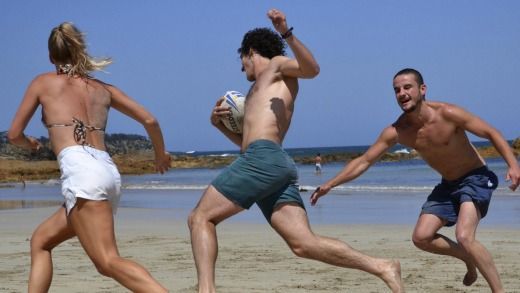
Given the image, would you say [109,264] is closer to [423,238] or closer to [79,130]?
[79,130]

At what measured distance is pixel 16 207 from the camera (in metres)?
22.0

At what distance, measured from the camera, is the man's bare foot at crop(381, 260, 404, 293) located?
19.8ft

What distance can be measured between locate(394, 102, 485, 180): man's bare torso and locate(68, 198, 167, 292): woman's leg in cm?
267

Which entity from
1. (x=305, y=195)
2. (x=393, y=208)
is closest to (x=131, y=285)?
(x=393, y=208)

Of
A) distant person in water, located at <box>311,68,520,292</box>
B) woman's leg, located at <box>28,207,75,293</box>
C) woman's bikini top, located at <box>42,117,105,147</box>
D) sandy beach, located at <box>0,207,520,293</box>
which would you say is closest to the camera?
woman's bikini top, located at <box>42,117,105,147</box>

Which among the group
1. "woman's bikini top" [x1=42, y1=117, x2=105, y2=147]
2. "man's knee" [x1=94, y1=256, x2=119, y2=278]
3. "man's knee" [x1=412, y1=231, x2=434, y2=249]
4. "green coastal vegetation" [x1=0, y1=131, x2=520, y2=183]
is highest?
"woman's bikini top" [x1=42, y1=117, x2=105, y2=147]

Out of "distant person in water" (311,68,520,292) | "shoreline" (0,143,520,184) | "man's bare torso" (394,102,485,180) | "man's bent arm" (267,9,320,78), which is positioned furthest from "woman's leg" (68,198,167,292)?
"shoreline" (0,143,520,184)

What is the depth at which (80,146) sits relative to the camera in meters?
5.27

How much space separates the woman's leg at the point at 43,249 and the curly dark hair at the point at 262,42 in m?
1.80

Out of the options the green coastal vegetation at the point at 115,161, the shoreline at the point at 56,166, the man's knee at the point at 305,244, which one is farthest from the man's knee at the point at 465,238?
the shoreline at the point at 56,166

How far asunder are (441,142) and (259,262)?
3.41 m

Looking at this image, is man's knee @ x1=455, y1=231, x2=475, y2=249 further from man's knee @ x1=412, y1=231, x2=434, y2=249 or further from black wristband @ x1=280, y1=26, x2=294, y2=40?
black wristband @ x1=280, y1=26, x2=294, y2=40

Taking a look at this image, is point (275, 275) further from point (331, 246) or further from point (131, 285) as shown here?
point (131, 285)

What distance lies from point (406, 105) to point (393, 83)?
20cm
